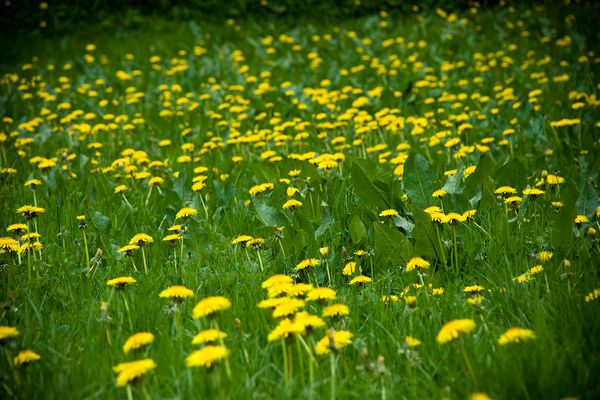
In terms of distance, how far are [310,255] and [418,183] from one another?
68 cm

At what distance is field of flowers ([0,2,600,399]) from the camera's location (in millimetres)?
1634

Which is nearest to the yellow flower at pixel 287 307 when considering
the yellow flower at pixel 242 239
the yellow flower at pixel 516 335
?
the yellow flower at pixel 516 335

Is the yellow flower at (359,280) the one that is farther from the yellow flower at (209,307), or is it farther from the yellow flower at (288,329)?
the yellow flower at (209,307)

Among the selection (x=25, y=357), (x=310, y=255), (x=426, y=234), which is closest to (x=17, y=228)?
(x=25, y=357)

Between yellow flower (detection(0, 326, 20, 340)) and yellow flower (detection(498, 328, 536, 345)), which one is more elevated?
yellow flower (detection(0, 326, 20, 340))

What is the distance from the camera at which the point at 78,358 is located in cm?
185

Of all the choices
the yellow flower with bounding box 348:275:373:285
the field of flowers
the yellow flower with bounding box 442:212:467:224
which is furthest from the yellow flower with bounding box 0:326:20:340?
the yellow flower with bounding box 442:212:467:224

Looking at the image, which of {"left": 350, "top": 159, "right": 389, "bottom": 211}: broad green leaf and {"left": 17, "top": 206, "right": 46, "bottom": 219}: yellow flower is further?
{"left": 350, "top": 159, "right": 389, "bottom": 211}: broad green leaf

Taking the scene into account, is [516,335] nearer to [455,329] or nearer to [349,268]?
[455,329]

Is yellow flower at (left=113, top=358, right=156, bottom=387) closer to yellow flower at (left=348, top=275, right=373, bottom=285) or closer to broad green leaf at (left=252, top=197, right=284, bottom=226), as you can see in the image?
yellow flower at (left=348, top=275, right=373, bottom=285)

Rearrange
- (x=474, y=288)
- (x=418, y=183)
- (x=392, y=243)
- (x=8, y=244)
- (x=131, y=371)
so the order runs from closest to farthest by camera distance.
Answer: (x=131, y=371), (x=474, y=288), (x=8, y=244), (x=392, y=243), (x=418, y=183)

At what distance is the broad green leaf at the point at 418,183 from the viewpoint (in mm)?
2844

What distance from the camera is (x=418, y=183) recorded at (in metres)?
2.86

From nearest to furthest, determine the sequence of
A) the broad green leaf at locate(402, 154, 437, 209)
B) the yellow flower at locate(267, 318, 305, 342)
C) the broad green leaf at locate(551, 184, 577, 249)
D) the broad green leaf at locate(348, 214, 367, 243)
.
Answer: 1. the yellow flower at locate(267, 318, 305, 342)
2. the broad green leaf at locate(551, 184, 577, 249)
3. the broad green leaf at locate(348, 214, 367, 243)
4. the broad green leaf at locate(402, 154, 437, 209)
